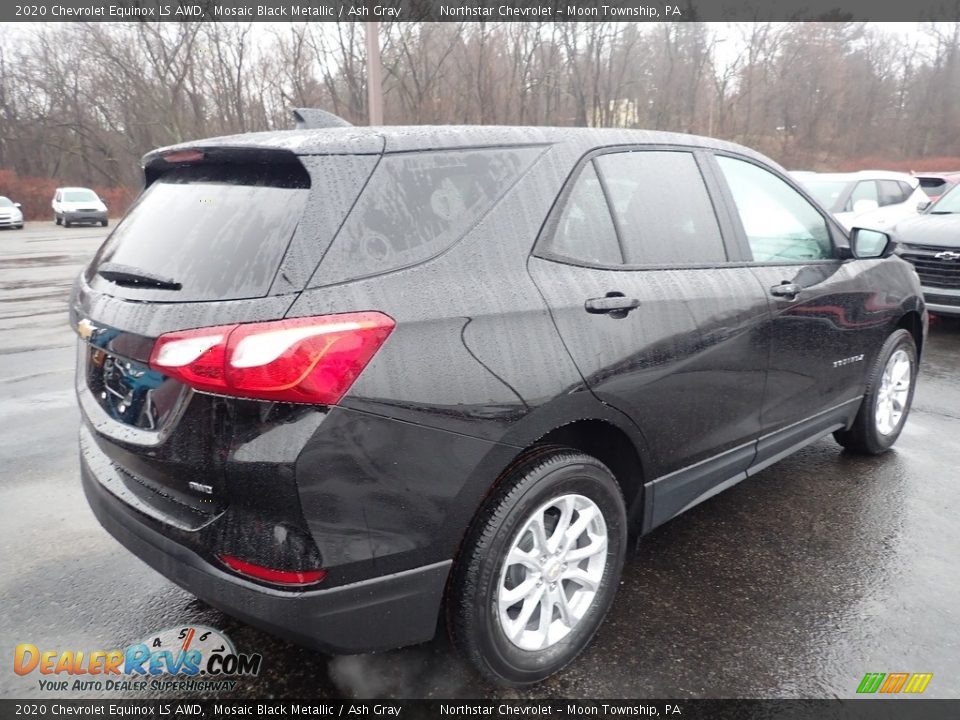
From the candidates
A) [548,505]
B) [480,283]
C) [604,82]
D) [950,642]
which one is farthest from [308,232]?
[604,82]

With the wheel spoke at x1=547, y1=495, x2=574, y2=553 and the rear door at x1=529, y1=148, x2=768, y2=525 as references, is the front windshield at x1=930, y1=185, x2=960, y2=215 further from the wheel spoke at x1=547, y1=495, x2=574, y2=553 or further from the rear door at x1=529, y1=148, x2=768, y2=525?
the wheel spoke at x1=547, y1=495, x2=574, y2=553

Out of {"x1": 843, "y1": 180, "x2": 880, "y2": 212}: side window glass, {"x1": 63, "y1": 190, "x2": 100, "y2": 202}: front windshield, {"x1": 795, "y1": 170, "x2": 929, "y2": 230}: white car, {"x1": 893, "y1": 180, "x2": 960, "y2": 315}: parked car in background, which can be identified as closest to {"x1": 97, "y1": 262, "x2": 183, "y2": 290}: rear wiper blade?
{"x1": 893, "y1": 180, "x2": 960, "y2": 315}: parked car in background

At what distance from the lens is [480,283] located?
2018 mm

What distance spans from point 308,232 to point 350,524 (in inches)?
30.5

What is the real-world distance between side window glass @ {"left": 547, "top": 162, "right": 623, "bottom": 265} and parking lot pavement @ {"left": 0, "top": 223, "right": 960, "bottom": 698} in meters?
1.39

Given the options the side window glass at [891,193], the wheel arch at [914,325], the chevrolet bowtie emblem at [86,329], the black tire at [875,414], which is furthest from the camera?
the side window glass at [891,193]

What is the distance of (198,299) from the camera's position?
1848mm

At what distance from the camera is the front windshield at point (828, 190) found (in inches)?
420

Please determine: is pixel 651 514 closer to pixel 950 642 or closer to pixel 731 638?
pixel 731 638

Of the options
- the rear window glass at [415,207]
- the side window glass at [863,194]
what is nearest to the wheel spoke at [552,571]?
the rear window glass at [415,207]

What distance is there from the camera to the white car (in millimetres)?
10117

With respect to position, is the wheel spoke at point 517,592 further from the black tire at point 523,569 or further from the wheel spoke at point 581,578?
the wheel spoke at point 581,578

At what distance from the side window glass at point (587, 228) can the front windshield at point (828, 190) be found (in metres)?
9.59

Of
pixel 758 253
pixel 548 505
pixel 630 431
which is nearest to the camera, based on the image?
pixel 548 505
